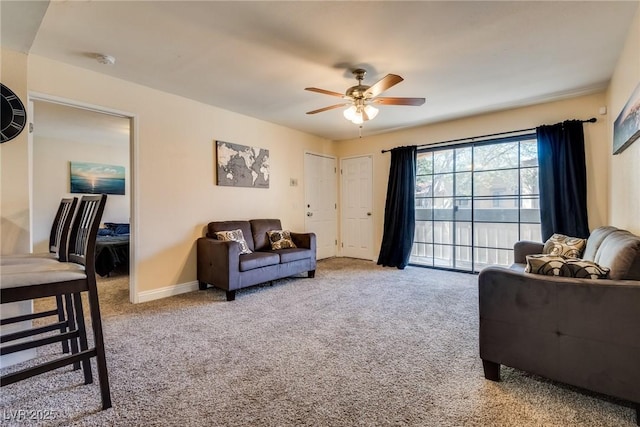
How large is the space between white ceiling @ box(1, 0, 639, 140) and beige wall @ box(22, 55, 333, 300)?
0.62 feet

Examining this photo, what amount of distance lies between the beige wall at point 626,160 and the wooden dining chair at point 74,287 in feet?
11.5

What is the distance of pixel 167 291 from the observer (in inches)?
140

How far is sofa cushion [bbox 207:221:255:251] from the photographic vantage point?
3.90 meters

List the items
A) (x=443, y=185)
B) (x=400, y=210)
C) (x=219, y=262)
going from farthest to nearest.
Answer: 1. (x=400, y=210)
2. (x=443, y=185)
3. (x=219, y=262)

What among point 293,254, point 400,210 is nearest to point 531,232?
point 400,210

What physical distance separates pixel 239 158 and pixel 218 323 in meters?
2.43

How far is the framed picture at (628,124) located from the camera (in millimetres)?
2039

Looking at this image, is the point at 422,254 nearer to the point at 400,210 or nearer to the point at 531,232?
the point at 400,210

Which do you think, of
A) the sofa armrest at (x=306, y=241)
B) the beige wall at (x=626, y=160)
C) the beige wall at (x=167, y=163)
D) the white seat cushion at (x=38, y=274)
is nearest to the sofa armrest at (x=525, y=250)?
the beige wall at (x=626, y=160)

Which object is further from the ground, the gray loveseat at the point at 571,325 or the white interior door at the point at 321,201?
the white interior door at the point at 321,201

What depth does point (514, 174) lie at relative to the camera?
423 cm

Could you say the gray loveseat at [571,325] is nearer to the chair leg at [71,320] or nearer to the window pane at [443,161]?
the chair leg at [71,320]

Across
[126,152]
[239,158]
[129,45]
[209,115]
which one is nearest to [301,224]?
[239,158]

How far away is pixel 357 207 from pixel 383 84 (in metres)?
3.47
